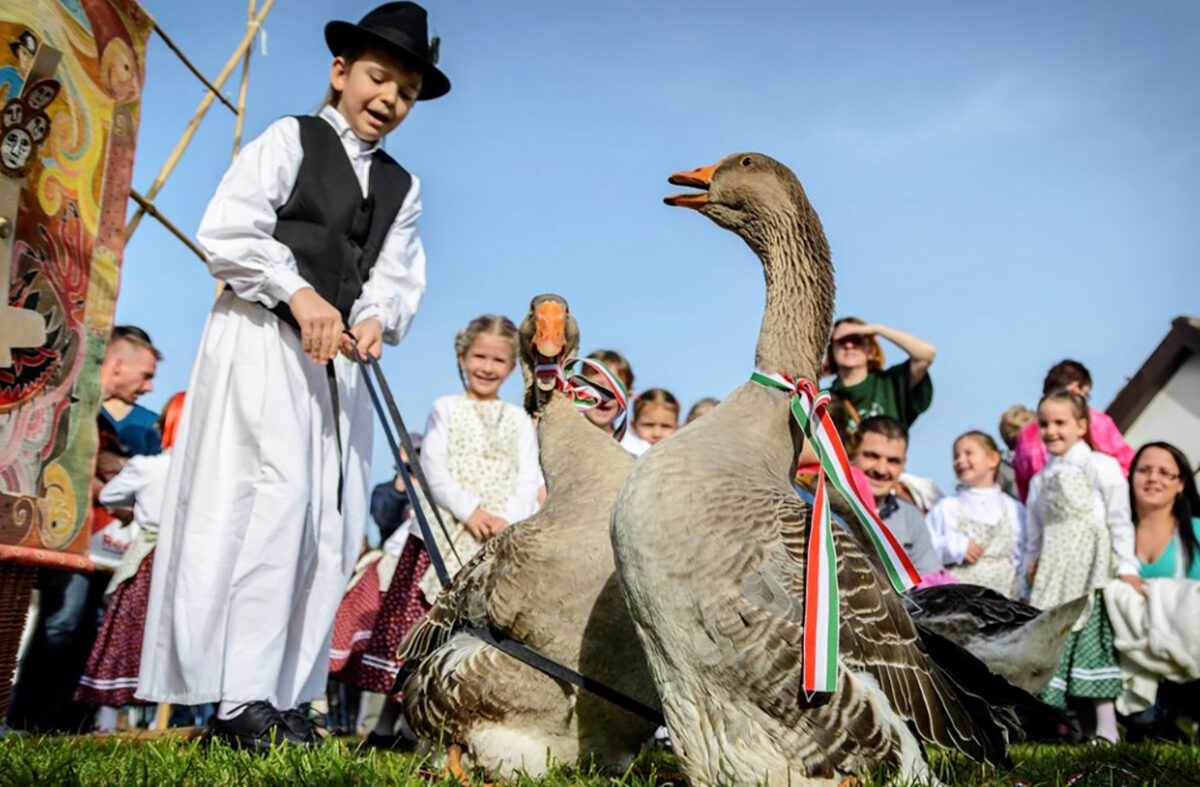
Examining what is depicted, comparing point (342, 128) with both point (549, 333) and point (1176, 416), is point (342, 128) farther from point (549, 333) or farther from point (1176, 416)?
point (1176, 416)

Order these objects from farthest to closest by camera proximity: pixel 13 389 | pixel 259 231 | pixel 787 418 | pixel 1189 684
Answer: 1. pixel 1189 684
2. pixel 259 231
3. pixel 13 389
4. pixel 787 418

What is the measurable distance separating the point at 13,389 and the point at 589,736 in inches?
94.6

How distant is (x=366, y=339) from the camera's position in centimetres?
432

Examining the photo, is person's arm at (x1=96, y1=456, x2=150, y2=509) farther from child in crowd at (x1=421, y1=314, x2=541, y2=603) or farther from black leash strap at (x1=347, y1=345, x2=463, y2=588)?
black leash strap at (x1=347, y1=345, x2=463, y2=588)

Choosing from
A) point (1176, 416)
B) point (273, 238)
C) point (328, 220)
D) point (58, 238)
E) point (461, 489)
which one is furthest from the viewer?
point (1176, 416)

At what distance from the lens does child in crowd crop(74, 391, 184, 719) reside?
595cm

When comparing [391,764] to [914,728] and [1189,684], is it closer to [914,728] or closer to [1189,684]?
[914,728]

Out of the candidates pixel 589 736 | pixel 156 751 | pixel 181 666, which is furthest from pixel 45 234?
pixel 589 736

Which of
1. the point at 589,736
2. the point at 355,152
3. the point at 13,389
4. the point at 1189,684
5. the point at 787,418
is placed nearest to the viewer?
the point at 787,418

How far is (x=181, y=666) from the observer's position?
4031mm

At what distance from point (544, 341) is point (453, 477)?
228cm

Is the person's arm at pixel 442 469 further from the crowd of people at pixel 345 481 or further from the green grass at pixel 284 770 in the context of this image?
the green grass at pixel 284 770

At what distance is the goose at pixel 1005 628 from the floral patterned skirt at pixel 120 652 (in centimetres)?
418

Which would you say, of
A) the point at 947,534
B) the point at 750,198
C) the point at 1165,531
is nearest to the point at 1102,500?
the point at 1165,531
